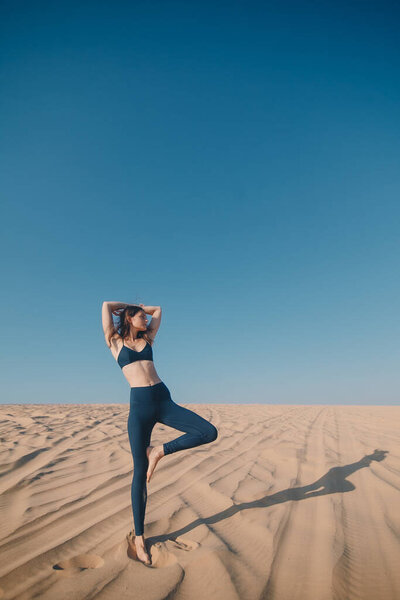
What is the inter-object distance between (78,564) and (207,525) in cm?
110

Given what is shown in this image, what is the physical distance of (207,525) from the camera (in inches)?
104

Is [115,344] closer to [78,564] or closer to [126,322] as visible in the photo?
[126,322]

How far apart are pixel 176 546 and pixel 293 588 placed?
0.93 metres

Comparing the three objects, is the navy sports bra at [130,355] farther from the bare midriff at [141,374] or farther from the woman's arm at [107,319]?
the woman's arm at [107,319]

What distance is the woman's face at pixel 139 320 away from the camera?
296 cm

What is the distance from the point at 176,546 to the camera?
91.0 inches

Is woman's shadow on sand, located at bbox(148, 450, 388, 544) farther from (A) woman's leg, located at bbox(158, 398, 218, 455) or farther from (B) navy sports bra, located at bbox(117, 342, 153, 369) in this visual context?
(B) navy sports bra, located at bbox(117, 342, 153, 369)

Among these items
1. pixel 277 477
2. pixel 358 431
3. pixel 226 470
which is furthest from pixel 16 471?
pixel 358 431

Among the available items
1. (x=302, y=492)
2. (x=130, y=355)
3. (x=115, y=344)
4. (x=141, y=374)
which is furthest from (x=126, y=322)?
(x=302, y=492)

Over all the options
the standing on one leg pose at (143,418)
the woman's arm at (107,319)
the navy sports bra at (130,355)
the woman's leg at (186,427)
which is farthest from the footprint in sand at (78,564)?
the woman's arm at (107,319)

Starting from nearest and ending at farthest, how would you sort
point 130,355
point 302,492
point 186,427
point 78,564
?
point 78,564 → point 186,427 → point 130,355 → point 302,492

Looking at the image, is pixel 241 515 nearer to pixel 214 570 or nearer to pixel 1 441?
pixel 214 570

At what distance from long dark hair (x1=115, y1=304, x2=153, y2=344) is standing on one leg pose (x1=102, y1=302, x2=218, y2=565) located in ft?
0.22

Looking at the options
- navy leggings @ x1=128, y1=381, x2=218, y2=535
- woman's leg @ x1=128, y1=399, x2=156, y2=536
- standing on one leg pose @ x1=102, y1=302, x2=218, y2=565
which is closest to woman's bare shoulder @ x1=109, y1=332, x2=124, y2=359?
standing on one leg pose @ x1=102, y1=302, x2=218, y2=565
